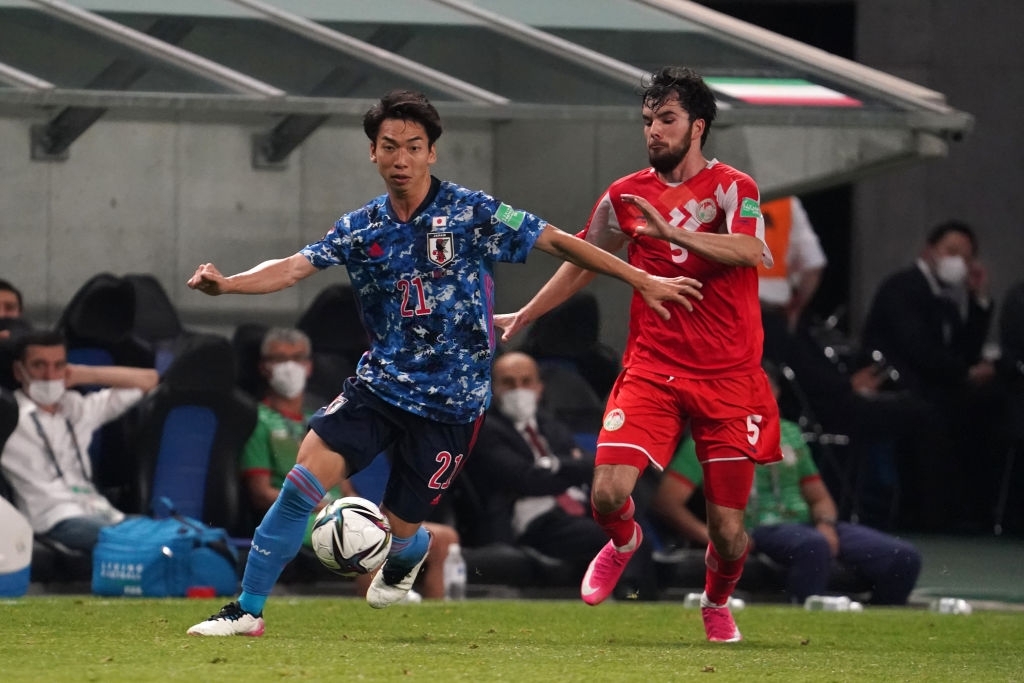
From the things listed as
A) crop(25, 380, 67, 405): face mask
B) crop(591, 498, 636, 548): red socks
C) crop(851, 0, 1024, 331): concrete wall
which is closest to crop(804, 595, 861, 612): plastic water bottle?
crop(591, 498, 636, 548): red socks

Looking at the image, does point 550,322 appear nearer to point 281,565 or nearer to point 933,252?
point 933,252

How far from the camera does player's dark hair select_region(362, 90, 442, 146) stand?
25.3ft

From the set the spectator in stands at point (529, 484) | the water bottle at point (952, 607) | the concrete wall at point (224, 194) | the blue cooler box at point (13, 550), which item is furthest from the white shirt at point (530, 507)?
the blue cooler box at point (13, 550)

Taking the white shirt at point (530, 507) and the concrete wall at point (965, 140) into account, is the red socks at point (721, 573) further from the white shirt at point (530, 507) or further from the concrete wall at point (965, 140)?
the concrete wall at point (965, 140)

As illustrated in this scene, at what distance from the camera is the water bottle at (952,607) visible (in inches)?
429

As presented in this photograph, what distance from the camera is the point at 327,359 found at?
12164mm

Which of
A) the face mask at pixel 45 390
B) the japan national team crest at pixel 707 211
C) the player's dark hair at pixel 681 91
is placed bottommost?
the face mask at pixel 45 390

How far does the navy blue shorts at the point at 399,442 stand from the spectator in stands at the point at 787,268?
20.7 feet

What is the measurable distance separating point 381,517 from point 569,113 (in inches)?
207

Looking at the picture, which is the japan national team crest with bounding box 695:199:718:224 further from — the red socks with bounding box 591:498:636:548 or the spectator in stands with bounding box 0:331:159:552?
the spectator in stands with bounding box 0:331:159:552

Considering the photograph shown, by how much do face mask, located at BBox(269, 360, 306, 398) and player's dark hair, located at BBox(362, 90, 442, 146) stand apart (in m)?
3.85

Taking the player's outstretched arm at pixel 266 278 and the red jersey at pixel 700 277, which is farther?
the red jersey at pixel 700 277

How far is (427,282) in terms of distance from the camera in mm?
7750

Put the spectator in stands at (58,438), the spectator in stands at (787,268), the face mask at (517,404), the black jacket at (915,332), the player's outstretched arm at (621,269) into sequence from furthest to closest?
the black jacket at (915,332) < the spectator in stands at (787,268) < the face mask at (517,404) < the spectator in stands at (58,438) < the player's outstretched arm at (621,269)
